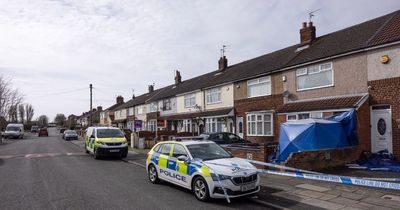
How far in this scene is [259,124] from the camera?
70.5 ft

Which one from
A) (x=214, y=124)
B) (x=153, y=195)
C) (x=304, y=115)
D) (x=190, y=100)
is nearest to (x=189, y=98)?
(x=190, y=100)

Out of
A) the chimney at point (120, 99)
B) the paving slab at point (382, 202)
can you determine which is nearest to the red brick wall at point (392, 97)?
the paving slab at point (382, 202)

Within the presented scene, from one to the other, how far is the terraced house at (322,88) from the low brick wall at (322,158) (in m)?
0.86

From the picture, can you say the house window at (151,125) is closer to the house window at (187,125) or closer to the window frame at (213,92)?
the house window at (187,125)

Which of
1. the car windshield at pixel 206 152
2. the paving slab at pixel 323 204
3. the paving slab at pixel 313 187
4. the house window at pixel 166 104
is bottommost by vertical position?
the paving slab at pixel 323 204

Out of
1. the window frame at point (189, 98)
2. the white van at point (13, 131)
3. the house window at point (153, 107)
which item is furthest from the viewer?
the white van at point (13, 131)

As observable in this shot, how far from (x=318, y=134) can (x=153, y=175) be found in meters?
6.19

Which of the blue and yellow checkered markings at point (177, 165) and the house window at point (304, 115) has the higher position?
the house window at point (304, 115)

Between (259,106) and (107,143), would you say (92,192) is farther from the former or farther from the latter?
(259,106)

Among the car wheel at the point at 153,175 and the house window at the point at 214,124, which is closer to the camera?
the car wheel at the point at 153,175

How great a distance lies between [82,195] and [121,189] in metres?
1.15

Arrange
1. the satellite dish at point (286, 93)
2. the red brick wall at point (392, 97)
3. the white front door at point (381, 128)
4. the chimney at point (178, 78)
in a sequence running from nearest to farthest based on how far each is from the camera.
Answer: the red brick wall at point (392, 97), the white front door at point (381, 128), the satellite dish at point (286, 93), the chimney at point (178, 78)

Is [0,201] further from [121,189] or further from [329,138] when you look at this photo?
[329,138]

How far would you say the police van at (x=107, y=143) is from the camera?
17.6 meters
